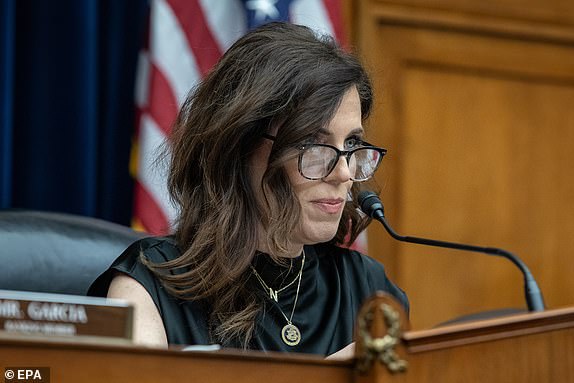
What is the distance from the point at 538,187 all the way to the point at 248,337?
68.2 inches

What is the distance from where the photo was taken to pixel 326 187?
1.92 meters

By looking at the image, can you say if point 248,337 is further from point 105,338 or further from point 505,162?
point 505,162

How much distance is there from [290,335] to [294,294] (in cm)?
11

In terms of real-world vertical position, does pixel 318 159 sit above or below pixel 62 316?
above

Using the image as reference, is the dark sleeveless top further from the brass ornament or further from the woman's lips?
the brass ornament

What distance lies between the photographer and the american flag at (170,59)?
2.63 m

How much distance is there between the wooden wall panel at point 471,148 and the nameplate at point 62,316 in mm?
2003

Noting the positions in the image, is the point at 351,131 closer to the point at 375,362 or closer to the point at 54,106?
the point at 375,362

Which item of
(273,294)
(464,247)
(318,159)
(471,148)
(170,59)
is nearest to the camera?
(464,247)

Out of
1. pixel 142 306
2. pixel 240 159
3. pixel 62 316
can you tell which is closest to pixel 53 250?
pixel 142 306

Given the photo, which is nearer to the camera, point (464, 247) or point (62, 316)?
point (62, 316)

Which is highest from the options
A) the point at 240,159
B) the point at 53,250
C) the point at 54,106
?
the point at 54,106

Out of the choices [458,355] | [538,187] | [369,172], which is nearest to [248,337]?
[369,172]

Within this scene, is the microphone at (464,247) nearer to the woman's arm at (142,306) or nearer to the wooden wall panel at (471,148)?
the woman's arm at (142,306)
